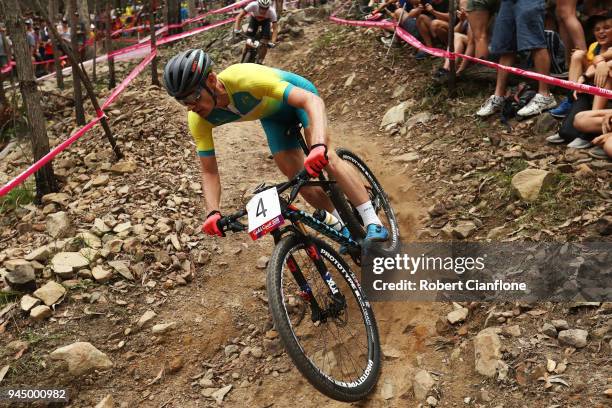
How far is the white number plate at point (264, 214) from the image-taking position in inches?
121

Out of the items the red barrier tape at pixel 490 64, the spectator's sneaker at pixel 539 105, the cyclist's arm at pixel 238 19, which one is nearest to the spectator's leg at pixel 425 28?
the red barrier tape at pixel 490 64

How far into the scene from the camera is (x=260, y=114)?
4031 millimetres

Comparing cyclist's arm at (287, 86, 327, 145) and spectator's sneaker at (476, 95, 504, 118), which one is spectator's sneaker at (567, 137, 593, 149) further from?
cyclist's arm at (287, 86, 327, 145)

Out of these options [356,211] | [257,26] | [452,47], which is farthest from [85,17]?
[356,211]

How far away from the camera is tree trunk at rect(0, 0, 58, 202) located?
5664 millimetres

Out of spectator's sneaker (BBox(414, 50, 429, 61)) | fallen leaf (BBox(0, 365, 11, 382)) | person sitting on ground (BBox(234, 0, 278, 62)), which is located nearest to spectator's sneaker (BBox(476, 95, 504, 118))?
spectator's sneaker (BBox(414, 50, 429, 61))

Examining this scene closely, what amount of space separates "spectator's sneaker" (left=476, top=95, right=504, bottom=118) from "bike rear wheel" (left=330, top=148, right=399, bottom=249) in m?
1.70

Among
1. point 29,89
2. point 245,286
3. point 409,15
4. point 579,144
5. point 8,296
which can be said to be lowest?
point 245,286

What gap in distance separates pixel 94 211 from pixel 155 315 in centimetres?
180

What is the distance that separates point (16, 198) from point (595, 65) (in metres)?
6.50

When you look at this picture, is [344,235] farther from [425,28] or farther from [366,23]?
[366,23]

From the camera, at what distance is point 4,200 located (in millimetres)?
6078

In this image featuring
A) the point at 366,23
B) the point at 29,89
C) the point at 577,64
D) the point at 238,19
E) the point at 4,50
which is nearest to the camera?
the point at 577,64

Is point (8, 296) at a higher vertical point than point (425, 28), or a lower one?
lower
